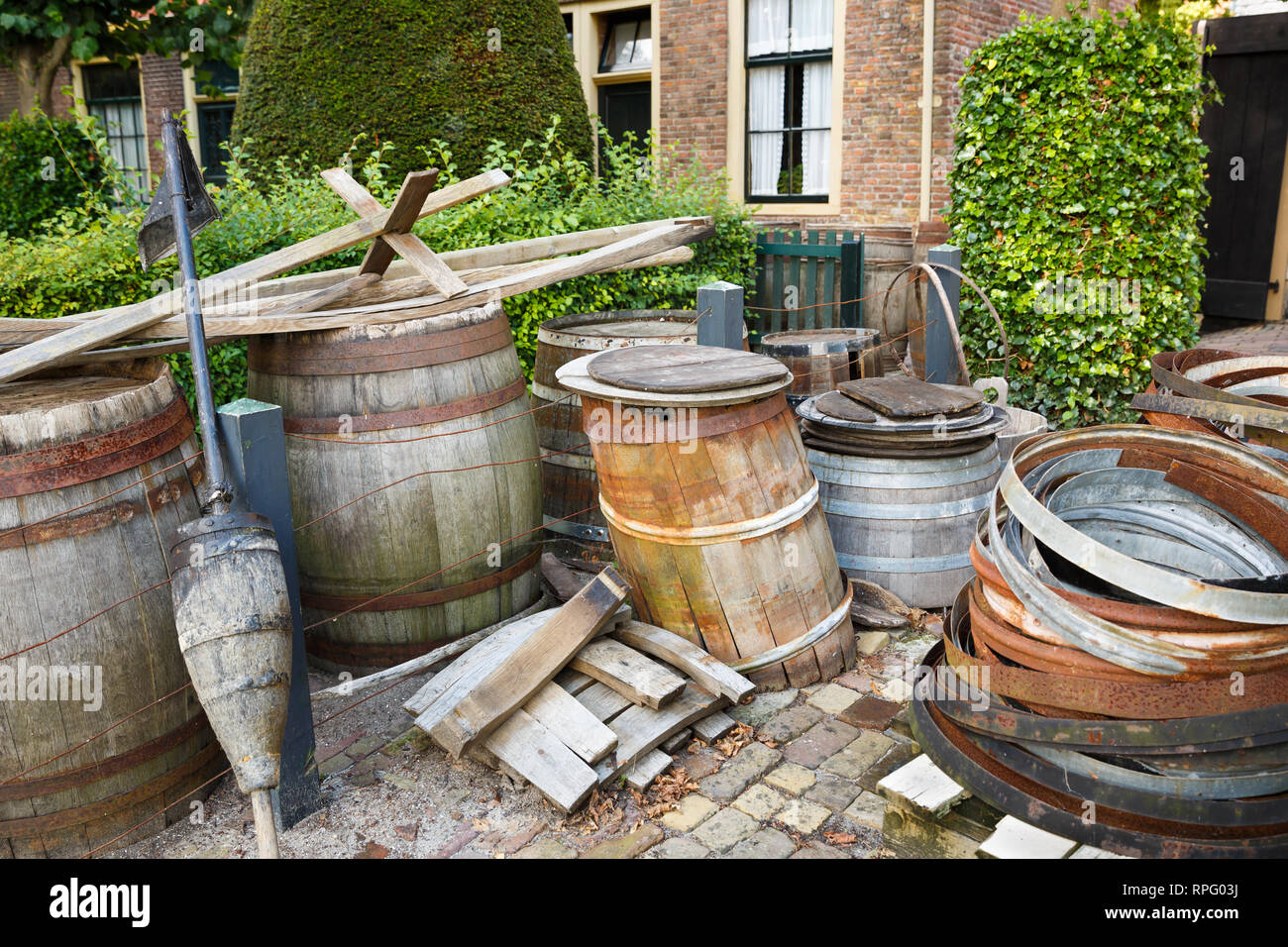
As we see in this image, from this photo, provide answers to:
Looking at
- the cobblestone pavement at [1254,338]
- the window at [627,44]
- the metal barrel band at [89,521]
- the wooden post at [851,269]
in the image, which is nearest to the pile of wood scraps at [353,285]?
the metal barrel band at [89,521]

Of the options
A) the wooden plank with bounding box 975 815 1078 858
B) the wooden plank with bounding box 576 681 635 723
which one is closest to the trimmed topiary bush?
the wooden plank with bounding box 576 681 635 723

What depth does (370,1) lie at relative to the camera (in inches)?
245

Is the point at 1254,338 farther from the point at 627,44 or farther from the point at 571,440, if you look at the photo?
the point at 571,440

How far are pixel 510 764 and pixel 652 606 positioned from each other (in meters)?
0.83

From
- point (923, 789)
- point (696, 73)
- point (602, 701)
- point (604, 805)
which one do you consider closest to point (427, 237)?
point (602, 701)

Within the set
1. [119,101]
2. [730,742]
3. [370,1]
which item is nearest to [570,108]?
[370,1]

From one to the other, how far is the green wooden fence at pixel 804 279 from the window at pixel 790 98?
424 cm

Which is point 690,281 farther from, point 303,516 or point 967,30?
point 967,30

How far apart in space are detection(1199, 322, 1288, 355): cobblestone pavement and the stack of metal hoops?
7.10m

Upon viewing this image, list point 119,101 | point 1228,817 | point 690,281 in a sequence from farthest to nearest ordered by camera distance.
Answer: point 119,101 < point 690,281 < point 1228,817

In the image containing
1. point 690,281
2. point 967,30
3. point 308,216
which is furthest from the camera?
point 967,30

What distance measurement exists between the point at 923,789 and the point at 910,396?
6.68 feet

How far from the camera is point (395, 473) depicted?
11.5 feet

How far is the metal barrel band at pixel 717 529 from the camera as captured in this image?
3.39 metres
